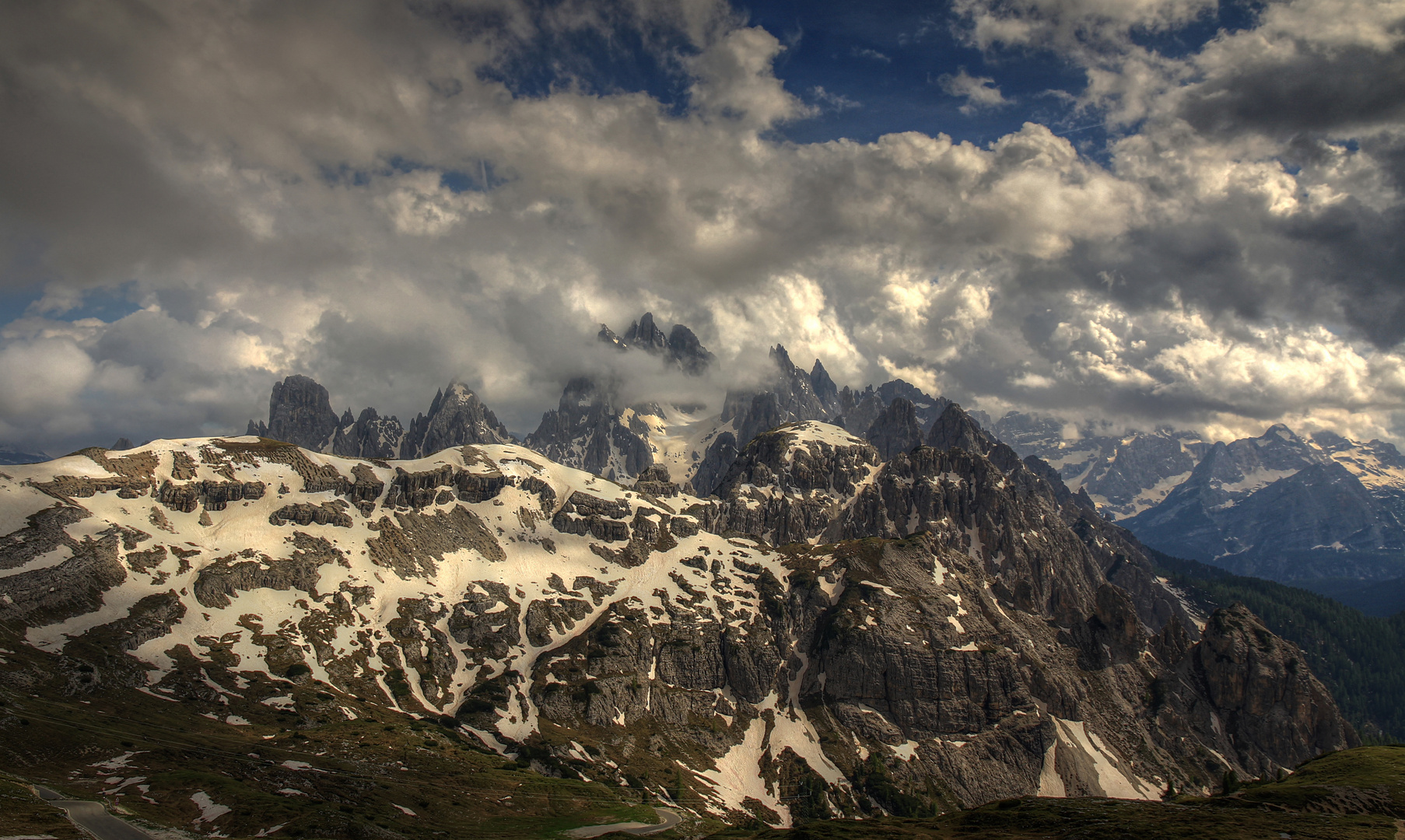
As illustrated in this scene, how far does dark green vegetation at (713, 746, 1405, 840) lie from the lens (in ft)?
379

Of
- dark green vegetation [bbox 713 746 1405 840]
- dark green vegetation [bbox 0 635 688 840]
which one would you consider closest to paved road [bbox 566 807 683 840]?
dark green vegetation [bbox 0 635 688 840]

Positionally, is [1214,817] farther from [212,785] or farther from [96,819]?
[212,785]

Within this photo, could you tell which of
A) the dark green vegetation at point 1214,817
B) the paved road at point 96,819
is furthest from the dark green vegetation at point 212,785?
the dark green vegetation at point 1214,817

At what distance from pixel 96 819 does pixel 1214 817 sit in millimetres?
187075

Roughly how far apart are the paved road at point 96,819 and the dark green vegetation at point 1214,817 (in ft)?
368

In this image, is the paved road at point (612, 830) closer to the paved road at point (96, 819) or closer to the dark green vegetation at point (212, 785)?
the dark green vegetation at point (212, 785)

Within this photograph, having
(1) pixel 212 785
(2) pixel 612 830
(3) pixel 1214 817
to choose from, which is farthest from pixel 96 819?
(3) pixel 1214 817

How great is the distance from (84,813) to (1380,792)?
727 ft

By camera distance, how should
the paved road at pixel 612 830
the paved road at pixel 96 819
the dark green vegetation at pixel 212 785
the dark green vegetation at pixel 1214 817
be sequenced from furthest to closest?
the paved road at pixel 612 830 < the dark green vegetation at pixel 212 785 < the paved road at pixel 96 819 < the dark green vegetation at pixel 1214 817

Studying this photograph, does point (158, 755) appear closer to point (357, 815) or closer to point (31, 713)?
point (31, 713)

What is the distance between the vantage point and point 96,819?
12481 cm

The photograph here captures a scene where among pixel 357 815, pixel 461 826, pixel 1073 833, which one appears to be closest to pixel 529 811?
pixel 461 826

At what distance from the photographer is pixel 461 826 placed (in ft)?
568

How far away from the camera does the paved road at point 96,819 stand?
119000mm
